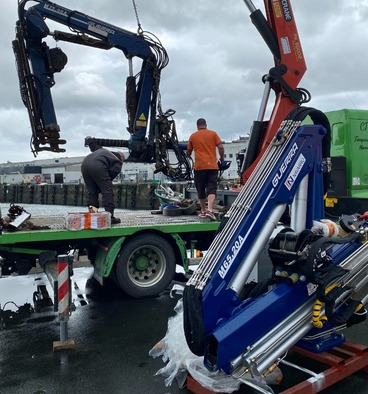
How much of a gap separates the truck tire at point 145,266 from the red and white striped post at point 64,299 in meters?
1.37

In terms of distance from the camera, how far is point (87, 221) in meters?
5.91

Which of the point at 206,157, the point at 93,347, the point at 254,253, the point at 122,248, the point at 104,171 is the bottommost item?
the point at 93,347

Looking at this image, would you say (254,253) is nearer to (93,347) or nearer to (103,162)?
(93,347)

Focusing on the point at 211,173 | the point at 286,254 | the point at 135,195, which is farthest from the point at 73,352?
the point at 135,195

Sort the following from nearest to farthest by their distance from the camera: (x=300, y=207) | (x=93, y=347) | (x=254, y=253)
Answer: (x=254, y=253)
(x=300, y=207)
(x=93, y=347)

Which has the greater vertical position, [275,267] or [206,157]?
[206,157]

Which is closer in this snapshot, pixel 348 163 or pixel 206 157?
pixel 348 163

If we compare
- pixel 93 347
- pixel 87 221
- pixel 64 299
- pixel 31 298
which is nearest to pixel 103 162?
pixel 87 221

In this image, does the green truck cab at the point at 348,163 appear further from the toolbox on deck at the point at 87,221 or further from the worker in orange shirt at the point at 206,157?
the toolbox on deck at the point at 87,221

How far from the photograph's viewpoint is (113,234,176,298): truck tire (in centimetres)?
613

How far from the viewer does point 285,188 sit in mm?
3736

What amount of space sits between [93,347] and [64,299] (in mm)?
597

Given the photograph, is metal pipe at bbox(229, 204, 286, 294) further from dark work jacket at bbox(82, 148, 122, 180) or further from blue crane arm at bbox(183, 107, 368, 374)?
dark work jacket at bbox(82, 148, 122, 180)

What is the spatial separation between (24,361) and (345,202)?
16.6ft
